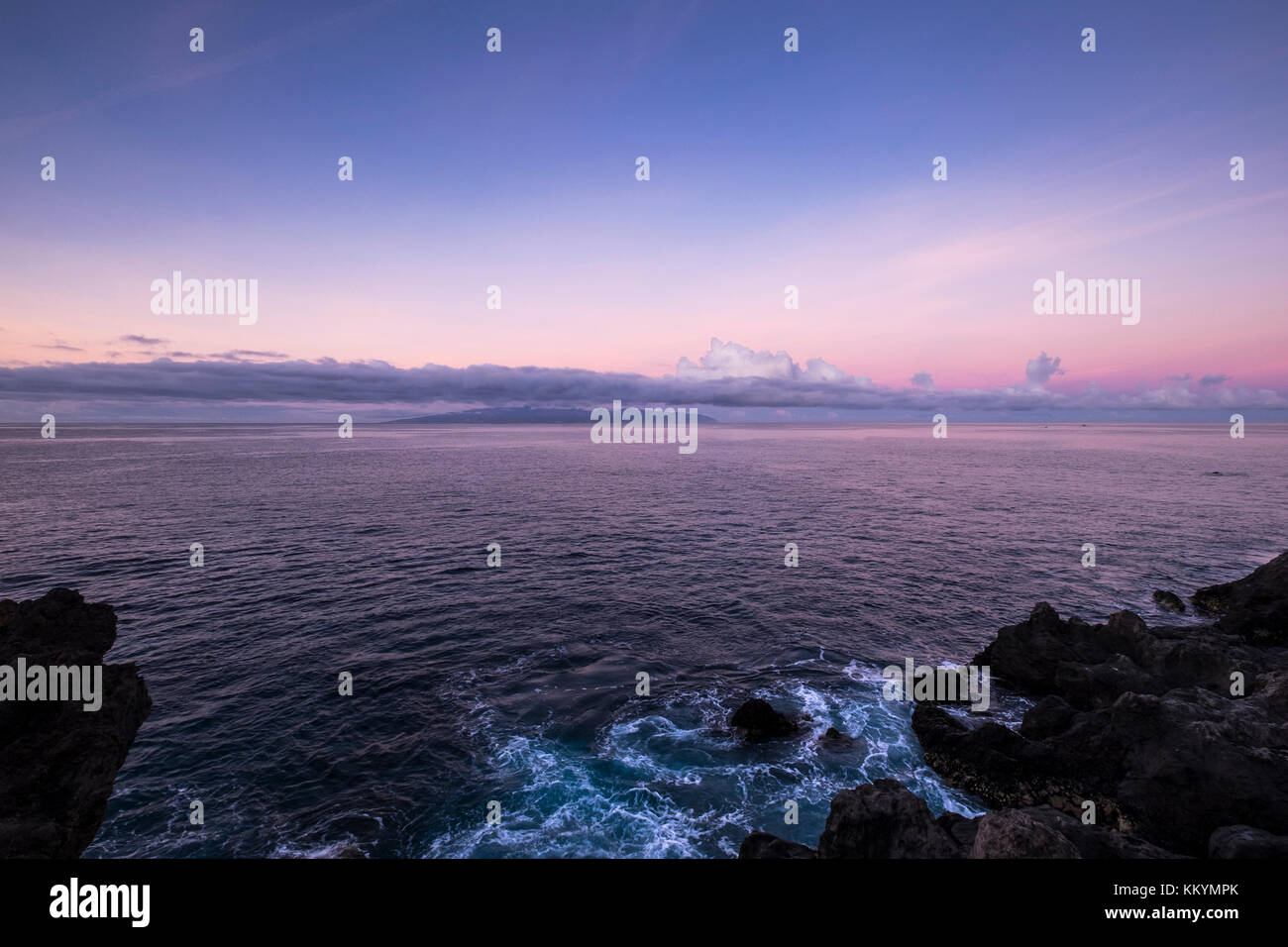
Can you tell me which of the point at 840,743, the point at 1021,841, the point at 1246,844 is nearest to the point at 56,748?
the point at 840,743

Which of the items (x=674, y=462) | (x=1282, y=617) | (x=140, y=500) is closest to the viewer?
(x=1282, y=617)

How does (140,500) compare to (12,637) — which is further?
(140,500)

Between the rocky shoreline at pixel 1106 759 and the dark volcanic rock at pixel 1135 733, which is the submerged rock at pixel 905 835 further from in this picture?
the dark volcanic rock at pixel 1135 733

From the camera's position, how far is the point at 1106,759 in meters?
21.3

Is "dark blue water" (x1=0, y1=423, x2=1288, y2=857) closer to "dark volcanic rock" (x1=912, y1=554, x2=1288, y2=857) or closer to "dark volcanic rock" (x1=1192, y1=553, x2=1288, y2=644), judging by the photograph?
"dark volcanic rock" (x1=912, y1=554, x2=1288, y2=857)

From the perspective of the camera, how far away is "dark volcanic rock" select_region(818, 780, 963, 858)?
15562 mm

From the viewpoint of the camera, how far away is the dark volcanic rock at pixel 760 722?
25.3m

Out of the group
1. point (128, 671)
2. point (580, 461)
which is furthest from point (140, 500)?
point (580, 461)

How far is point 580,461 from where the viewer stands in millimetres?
152625

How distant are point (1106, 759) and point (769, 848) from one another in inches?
622

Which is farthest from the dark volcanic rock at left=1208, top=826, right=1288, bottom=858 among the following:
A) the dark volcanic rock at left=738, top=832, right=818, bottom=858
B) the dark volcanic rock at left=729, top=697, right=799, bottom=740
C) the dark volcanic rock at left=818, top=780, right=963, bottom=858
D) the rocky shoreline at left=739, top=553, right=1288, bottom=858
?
the dark volcanic rock at left=729, top=697, right=799, bottom=740

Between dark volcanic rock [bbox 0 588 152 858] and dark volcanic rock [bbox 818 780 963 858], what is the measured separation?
24.0 metres
